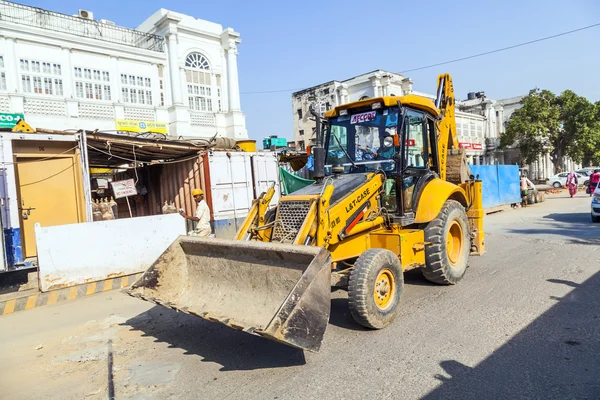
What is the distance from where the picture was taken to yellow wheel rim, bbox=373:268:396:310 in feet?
15.6

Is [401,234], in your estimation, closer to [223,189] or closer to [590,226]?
[223,189]

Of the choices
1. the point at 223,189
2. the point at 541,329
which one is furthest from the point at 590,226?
the point at 223,189

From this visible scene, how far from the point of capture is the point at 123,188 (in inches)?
439

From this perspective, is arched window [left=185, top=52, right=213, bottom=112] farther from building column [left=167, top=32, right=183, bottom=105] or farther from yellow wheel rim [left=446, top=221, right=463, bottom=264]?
yellow wheel rim [left=446, top=221, right=463, bottom=264]

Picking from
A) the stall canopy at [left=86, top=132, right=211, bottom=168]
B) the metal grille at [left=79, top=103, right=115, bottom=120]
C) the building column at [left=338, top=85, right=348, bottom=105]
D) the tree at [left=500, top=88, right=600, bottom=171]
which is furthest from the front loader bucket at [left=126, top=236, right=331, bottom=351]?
the building column at [left=338, top=85, right=348, bottom=105]

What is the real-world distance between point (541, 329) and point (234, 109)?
84.0 feet

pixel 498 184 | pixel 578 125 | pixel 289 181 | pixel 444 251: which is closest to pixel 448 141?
pixel 444 251

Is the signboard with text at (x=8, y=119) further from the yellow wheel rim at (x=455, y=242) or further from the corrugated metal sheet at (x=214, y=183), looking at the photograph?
the yellow wheel rim at (x=455, y=242)

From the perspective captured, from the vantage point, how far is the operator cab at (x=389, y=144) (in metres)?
5.86

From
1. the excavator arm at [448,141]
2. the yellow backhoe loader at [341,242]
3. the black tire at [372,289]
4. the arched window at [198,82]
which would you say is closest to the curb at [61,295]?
the yellow backhoe loader at [341,242]

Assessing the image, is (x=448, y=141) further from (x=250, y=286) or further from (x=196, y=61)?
(x=196, y=61)

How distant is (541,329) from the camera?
14.9 feet

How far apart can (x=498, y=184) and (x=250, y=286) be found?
17523mm

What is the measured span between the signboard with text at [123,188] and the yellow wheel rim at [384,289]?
27.4ft
